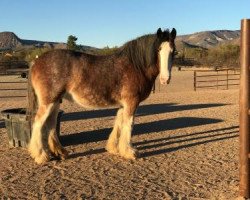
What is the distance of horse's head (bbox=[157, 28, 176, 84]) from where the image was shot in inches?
254

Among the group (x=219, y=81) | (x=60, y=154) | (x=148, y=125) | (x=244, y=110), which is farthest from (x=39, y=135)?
(x=219, y=81)

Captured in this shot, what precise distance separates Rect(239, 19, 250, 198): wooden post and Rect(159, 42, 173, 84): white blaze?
183cm

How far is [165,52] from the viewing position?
21.2ft

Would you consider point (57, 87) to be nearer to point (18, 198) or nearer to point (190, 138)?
point (18, 198)

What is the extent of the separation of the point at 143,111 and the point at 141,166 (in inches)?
264

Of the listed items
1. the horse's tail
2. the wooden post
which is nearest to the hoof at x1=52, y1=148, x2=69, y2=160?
the horse's tail

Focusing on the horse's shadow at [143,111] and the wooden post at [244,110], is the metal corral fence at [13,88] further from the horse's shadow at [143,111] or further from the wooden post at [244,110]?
the wooden post at [244,110]

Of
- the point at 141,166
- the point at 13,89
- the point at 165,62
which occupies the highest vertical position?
the point at 165,62

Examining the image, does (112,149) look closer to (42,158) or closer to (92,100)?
(92,100)

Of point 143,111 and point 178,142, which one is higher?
point 143,111

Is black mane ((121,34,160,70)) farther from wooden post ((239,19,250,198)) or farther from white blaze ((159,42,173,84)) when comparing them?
wooden post ((239,19,250,198))

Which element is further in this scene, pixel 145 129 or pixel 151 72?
pixel 145 129

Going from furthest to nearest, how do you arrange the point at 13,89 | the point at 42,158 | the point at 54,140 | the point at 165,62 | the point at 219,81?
1. the point at 219,81
2. the point at 13,89
3. the point at 54,140
4. the point at 42,158
5. the point at 165,62

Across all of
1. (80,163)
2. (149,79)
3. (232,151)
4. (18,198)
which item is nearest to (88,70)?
(149,79)
